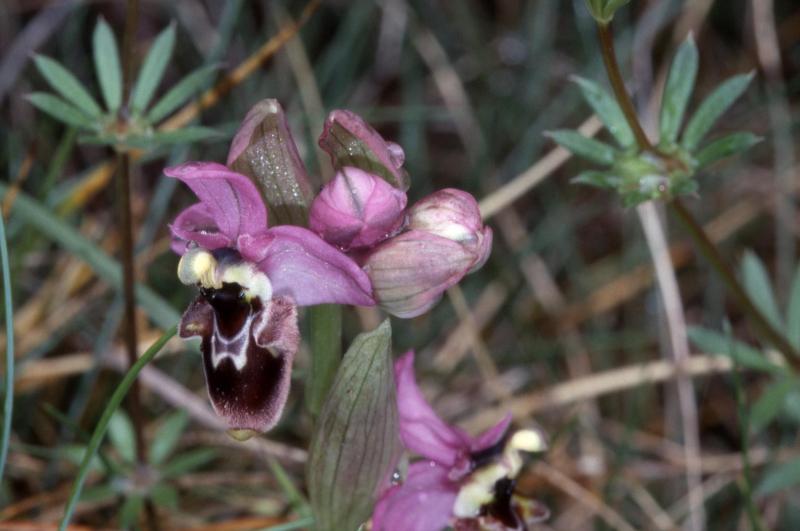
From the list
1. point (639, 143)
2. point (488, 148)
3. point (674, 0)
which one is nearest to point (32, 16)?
point (488, 148)

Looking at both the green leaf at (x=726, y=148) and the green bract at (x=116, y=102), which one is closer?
the green leaf at (x=726, y=148)

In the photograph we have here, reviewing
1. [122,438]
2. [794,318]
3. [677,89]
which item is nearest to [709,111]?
[677,89]

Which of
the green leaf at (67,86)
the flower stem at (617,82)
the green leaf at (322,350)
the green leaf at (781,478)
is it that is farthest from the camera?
the green leaf at (781,478)

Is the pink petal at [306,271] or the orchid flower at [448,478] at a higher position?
the pink petal at [306,271]

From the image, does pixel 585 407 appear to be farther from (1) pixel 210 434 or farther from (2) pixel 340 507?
(2) pixel 340 507

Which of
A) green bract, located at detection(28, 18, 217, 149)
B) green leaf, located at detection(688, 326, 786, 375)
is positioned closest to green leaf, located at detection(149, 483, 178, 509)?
green bract, located at detection(28, 18, 217, 149)

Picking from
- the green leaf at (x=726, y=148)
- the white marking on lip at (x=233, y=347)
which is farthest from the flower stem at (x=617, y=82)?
→ the white marking on lip at (x=233, y=347)

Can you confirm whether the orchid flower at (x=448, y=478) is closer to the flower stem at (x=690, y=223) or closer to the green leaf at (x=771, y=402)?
the flower stem at (x=690, y=223)

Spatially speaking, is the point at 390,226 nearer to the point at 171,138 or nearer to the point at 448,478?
the point at 448,478
